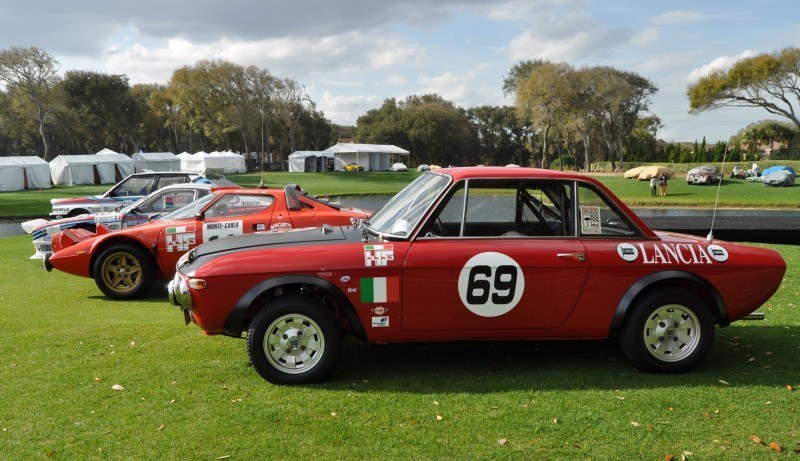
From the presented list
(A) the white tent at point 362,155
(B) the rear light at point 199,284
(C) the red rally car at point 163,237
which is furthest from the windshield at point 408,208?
(A) the white tent at point 362,155

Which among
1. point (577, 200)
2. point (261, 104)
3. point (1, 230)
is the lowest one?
point (1, 230)

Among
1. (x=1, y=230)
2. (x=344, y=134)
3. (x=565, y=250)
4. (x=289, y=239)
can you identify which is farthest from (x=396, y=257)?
(x=344, y=134)

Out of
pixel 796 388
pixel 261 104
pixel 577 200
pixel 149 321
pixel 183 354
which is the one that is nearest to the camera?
pixel 796 388

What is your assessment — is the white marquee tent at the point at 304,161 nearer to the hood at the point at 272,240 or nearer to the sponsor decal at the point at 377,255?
the hood at the point at 272,240

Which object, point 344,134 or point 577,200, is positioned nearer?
point 577,200

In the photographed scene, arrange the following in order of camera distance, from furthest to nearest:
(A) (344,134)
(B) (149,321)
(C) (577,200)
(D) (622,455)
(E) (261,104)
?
(A) (344,134) → (E) (261,104) → (B) (149,321) → (C) (577,200) → (D) (622,455)

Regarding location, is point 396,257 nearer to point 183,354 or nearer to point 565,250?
point 565,250

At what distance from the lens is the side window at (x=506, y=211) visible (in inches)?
201

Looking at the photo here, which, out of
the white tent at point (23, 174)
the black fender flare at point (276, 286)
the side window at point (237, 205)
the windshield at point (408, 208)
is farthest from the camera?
the white tent at point (23, 174)

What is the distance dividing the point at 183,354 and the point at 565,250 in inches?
135

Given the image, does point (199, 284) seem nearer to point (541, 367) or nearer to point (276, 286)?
point (276, 286)

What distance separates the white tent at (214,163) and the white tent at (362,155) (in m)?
14.4

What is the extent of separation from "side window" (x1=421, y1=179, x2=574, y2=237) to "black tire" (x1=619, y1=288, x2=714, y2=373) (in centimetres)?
85

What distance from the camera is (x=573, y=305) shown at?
4.95 m
